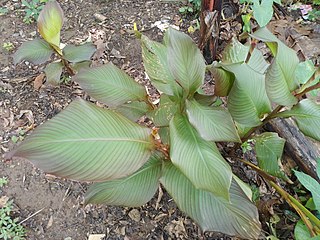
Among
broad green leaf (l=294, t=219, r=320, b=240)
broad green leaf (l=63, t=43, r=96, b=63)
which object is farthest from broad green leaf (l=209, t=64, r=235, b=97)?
broad green leaf (l=63, t=43, r=96, b=63)

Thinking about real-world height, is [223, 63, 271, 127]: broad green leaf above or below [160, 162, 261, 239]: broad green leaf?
above

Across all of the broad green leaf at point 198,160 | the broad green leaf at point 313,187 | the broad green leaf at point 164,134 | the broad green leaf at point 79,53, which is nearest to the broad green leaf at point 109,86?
the broad green leaf at point 164,134

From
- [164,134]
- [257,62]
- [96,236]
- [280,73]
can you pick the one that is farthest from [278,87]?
[96,236]

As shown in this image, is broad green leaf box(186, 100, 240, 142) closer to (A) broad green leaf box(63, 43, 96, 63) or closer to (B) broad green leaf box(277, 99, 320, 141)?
(B) broad green leaf box(277, 99, 320, 141)

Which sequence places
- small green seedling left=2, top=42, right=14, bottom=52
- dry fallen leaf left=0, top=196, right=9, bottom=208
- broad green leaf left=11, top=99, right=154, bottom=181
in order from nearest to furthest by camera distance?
broad green leaf left=11, top=99, right=154, bottom=181 < dry fallen leaf left=0, top=196, right=9, bottom=208 < small green seedling left=2, top=42, right=14, bottom=52

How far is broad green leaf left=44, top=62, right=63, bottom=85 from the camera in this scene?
1.79m

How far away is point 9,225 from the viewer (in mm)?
1565

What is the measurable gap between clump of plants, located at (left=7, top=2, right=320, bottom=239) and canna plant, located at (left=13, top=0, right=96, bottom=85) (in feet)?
1.27

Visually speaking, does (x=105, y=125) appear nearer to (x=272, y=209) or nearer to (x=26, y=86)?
(x=272, y=209)

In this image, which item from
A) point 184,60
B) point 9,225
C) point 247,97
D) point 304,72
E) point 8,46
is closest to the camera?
point 184,60

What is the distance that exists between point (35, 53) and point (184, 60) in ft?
2.66

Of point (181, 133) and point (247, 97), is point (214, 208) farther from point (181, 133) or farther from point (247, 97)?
point (247, 97)

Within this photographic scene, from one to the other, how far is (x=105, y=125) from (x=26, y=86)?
3.36 feet

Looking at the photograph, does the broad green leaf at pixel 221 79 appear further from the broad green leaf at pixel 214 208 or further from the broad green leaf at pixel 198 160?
the broad green leaf at pixel 214 208
